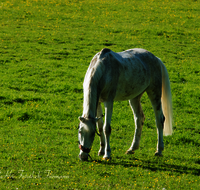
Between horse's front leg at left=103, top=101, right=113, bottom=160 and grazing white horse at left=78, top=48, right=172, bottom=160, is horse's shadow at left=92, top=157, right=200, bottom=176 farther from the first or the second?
grazing white horse at left=78, top=48, right=172, bottom=160

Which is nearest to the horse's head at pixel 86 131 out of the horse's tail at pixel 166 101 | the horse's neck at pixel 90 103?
the horse's neck at pixel 90 103

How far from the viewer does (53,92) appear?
14.8m

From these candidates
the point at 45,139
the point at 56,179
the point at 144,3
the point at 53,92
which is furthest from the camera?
the point at 144,3

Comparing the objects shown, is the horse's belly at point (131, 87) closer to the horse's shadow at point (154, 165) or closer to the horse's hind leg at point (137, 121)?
the horse's hind leg at point (137, 121)

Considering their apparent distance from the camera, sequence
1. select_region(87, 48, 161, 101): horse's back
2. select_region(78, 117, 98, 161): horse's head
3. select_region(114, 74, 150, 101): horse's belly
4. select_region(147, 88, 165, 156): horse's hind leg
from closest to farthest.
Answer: select_region(78, 117, 98, 161): horse's head, select_region(87, 48, 161, 101): horse's back, select_region(114, 74, 150, 101): horse's belly, select_region(147, 88, 165, 156): horse's hind leg

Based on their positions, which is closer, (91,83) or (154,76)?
(91,83)

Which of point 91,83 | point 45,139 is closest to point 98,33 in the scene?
point 45,139

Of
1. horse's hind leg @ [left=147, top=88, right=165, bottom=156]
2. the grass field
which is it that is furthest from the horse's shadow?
horse's hind leg @ [left=147, top=88, right=165, bottom=156]

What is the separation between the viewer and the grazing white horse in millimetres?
7254

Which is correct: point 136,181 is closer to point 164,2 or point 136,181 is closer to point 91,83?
point 91,83

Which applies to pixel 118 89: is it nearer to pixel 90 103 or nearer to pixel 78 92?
pixel 90 103

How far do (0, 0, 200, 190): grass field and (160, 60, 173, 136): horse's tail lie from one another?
745 mm

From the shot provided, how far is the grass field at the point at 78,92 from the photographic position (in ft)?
24.5

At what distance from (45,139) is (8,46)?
509 inches
